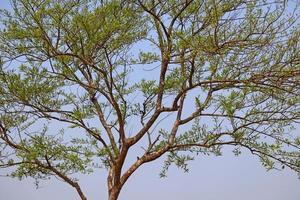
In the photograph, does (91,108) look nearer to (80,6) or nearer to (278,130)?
(80,6)

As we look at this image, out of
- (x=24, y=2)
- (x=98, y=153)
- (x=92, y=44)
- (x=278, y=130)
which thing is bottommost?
(x=278, y=130)

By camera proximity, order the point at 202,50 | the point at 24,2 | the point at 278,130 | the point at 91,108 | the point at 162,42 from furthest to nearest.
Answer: the point at 91,108, the point at 162,42, the point at 278,130, the point at 24,2, the point at 202,50

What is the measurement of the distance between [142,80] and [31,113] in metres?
1.38

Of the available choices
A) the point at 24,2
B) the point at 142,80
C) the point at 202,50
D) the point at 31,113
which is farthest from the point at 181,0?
the point at 31,113

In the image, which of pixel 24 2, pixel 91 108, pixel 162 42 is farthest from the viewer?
pixel 91 108

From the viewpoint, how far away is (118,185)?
502 centimetres

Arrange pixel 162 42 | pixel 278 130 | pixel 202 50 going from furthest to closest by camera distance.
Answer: pixel 162 42 < pixel 278 130 < pixel 202 50

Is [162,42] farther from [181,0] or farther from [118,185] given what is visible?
[118,185]

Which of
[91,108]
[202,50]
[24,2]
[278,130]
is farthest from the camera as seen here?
[91,108]

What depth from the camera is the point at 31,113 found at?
5.11 m

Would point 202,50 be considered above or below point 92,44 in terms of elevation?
below

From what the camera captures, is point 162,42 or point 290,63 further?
point 162,42

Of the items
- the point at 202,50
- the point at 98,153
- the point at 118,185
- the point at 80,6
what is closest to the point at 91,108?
the point at 98,153

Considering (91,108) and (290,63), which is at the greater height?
(91,108)
